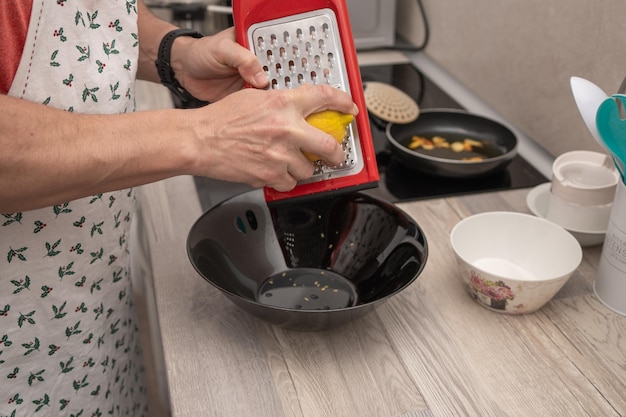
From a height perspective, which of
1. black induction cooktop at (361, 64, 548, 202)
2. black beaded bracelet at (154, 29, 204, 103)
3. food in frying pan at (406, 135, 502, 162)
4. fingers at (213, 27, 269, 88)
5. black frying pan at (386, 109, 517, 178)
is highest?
fingers at (213, 27, 269, 88)

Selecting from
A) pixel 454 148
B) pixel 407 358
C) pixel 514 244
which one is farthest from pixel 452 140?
pixel 407 358

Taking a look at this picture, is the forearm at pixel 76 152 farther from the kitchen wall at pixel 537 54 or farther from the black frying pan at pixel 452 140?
the kitchen wall at pixel 537 54

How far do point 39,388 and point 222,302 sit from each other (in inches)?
10.3

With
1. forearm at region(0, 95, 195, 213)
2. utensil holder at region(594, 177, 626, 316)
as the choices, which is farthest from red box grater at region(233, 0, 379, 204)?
utensil holder at region(594, 177, 626, 316)

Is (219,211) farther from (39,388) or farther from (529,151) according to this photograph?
(529,151)

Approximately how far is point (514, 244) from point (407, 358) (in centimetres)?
27

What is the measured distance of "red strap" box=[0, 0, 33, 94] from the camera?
752 millimetres

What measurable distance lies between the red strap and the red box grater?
24 centimetres

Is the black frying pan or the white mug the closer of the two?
the white mug

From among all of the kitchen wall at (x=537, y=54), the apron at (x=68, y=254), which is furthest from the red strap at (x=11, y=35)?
the kitchen wall at (x=537, y=54)

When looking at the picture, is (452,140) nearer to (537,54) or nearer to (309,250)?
(537,54)

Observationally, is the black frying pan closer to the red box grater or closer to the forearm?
the red box grater

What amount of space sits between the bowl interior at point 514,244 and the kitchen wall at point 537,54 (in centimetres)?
25

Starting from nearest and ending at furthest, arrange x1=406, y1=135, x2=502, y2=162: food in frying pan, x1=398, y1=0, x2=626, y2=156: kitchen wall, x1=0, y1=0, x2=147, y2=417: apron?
1. x1=0, y1=0, x2=147, y2=417: apron
2. x1=398, y1=0, x2=626, y2=156: kitchen wall
3. x1=406, y1=135, x2=502, y2=162: food in frying pan
